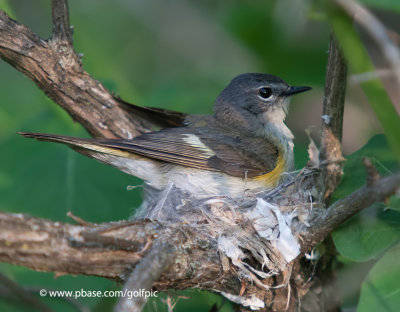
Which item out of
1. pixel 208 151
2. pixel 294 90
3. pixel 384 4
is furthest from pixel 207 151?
pixel 384 4

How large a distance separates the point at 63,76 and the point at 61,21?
35 centimetres

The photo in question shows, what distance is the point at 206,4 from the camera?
19.5 ft

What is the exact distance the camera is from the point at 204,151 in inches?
140

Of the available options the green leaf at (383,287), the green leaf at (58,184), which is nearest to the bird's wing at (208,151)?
the green leaf at (58,184)

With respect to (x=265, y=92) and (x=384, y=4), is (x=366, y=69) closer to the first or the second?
(x=384, y=4)

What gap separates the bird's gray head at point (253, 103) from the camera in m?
3.91

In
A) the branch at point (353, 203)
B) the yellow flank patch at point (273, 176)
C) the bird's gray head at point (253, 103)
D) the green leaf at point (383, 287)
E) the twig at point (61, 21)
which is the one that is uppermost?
the twig at point (61, 21)

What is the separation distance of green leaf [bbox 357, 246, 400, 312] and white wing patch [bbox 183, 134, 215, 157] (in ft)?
5.14

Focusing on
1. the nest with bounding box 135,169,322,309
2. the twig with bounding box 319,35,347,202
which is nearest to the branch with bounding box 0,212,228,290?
the nest with bounding box 135,169,322,309

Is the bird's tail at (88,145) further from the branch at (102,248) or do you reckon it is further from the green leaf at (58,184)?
the branch at (102,248)

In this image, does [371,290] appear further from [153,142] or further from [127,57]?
[127,57]

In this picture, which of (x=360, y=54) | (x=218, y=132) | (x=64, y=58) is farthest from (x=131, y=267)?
(x=218, y=132)

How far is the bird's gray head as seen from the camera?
3914 millimetres

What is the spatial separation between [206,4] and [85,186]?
3404 millimetres
